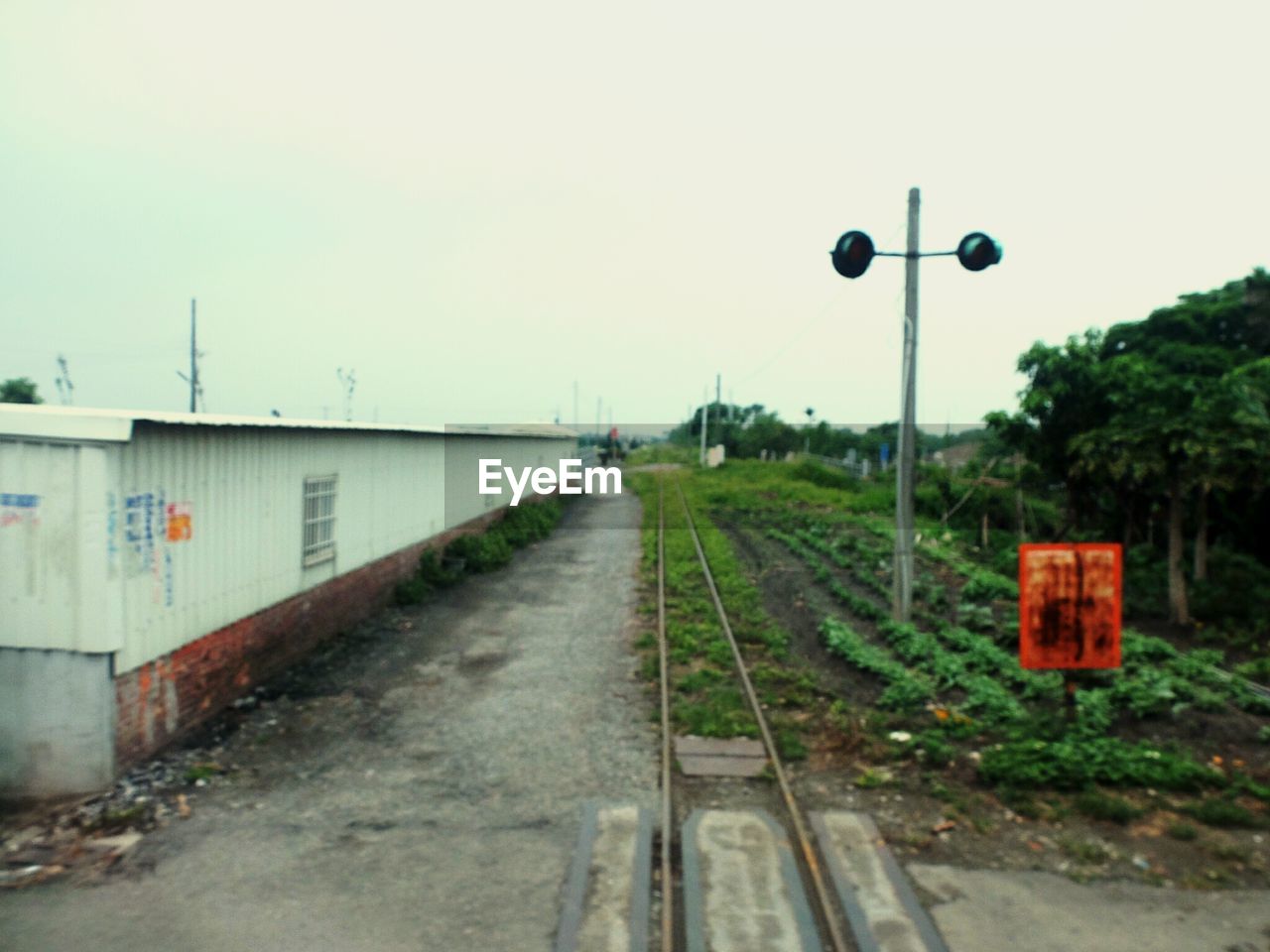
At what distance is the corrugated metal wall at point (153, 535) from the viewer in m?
6.47

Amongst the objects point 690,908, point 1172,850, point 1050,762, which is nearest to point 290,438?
point 690,908

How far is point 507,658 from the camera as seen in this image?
10406 mm

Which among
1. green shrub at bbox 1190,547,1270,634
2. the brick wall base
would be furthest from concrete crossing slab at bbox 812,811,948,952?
green shrub at bbox 1190,547,1270,634

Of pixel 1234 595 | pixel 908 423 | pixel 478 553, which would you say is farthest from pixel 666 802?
pixel 478 553

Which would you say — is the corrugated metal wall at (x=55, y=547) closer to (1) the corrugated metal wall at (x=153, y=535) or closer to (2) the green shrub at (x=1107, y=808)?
(1) the corrugated metal wall at (x=153, y=535)

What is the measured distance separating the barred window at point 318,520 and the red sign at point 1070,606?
7.69 meters

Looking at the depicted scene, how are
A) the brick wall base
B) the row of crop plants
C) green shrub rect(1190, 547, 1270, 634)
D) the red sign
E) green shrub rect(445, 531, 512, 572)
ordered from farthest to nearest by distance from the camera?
green shrub rect(445, 531, 512, 572) → green shrub rect(1190, 547, 1270, 634) → the red sign → the brick wall base → the row of crop plants

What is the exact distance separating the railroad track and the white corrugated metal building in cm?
365

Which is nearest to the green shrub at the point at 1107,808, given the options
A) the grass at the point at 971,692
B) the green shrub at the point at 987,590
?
the grass at the point at 971,692

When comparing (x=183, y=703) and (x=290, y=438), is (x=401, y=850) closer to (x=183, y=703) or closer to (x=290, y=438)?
(x=183, y=703)

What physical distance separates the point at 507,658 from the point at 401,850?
4833 millimetres

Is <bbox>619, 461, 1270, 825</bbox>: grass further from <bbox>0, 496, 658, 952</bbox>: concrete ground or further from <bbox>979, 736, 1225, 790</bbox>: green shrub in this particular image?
<bbox>0, 496, 658, 952</bbox>: concrete ground

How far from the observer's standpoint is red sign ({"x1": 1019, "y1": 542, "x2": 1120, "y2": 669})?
6.86 metres

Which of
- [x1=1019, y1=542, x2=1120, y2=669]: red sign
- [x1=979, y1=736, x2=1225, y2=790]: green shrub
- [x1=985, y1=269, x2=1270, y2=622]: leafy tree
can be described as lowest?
[x1=979, y1=736, x2=1225, y2=790]: green shrub
